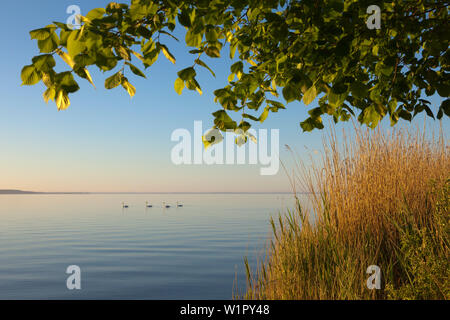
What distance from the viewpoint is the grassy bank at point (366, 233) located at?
3432mm

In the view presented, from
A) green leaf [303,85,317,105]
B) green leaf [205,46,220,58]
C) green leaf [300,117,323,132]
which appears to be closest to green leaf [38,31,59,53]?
green leaf [205,46,220,58]

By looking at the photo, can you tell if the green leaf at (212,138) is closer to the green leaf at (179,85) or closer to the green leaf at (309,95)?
the green leaf at (179,85)

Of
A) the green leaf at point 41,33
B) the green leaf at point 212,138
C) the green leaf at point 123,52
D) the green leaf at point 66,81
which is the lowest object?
the green leaf at point 212,138

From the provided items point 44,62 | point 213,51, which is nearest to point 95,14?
point 44,62

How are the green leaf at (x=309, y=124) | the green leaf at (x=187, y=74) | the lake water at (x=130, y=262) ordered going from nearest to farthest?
the green leaf at (x=187, y=74), the green leaf at (x=309, y=124), the lake water at (x=130, y=262)

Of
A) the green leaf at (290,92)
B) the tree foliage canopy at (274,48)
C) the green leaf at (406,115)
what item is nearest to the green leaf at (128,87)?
the tree foliage canopy at (274,48)

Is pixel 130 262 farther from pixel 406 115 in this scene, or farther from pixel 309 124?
pixel 406 115

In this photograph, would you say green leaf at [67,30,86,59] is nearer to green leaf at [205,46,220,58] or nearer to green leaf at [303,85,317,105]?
green leaf at [205,46,220,58]

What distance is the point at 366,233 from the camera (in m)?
4.33

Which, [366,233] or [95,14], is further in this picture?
[366,233]

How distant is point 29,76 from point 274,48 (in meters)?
2.31

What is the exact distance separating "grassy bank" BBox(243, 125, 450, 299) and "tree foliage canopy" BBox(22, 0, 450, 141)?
130cm

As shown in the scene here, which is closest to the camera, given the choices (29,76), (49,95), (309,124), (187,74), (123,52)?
(29,76)

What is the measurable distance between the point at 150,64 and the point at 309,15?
47.6 inches
